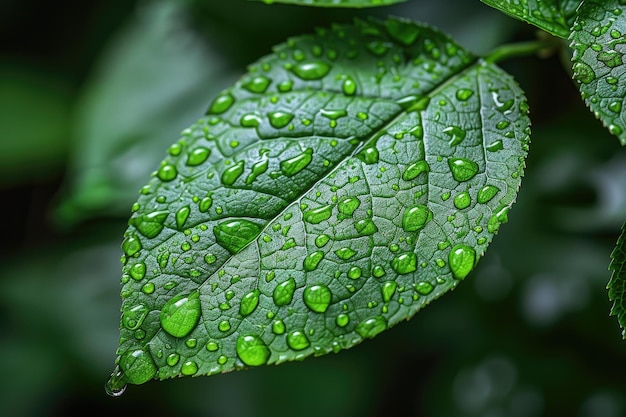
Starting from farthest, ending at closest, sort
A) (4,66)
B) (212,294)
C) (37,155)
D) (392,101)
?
(4,66) < (37,155) < (392,101) < (212,294)

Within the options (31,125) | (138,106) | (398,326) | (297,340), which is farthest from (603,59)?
(31,125)

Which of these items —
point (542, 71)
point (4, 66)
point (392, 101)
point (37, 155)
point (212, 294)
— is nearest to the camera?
point (212, 294)

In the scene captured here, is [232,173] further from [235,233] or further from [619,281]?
[619,281]

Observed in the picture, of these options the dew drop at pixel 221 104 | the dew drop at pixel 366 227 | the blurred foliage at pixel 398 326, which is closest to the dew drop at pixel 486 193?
the dew drop at pixel 366 227

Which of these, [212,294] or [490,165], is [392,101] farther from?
[212,294]

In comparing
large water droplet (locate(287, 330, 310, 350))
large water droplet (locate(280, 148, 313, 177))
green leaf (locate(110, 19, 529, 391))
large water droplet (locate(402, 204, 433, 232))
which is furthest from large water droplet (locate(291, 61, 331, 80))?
large water droplet (locate(287, 330, 310, 350))

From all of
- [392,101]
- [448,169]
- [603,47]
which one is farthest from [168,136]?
[603,47]

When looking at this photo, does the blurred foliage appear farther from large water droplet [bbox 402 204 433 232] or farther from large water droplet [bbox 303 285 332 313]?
large water droplet [bbox 303 285 332 313]

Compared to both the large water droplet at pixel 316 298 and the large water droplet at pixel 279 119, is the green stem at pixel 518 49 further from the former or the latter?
the large water droplet at pixel 316 298

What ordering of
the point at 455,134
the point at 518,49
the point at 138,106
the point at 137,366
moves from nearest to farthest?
the point at 137,366 < the point at 455,134 < the point at 518,49 < the point at 138,106
